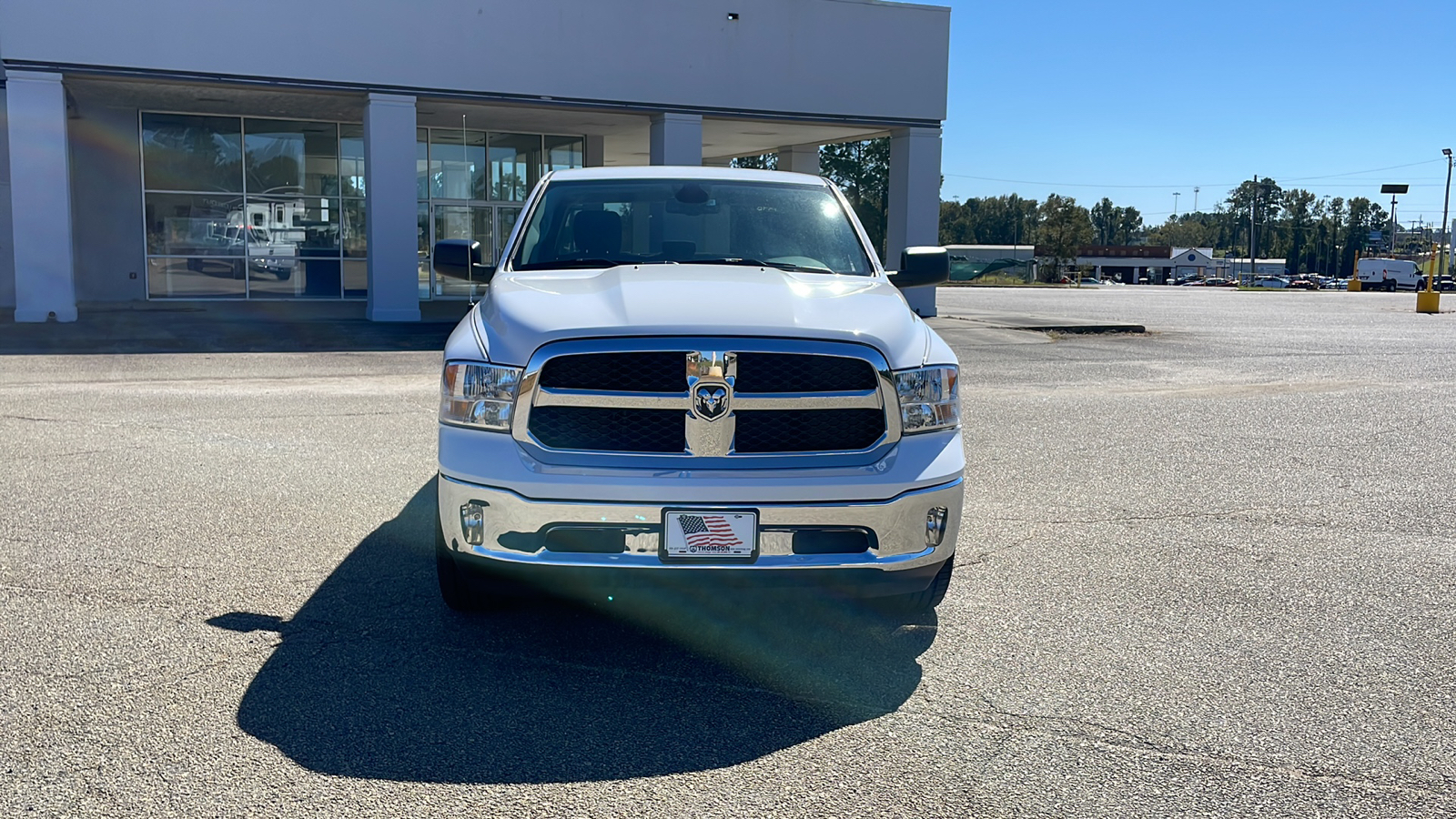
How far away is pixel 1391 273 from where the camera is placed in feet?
246

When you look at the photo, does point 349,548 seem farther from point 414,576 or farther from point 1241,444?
point 1241,444

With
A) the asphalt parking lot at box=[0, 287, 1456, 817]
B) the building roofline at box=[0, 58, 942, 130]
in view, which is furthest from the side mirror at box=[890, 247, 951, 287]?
the building roofline at box=[0, 58, 942, 130]

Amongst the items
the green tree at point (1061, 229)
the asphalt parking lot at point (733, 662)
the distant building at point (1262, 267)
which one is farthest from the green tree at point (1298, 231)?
the asphalt parking lot at point (733, 662)

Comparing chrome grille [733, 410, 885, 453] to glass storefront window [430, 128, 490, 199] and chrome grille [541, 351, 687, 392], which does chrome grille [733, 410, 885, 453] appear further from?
glass storefront window [430, 128, 490, 199]

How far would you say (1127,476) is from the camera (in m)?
7.99

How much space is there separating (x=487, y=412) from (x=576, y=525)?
0.53 meters

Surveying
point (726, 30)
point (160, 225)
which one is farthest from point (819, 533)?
point (160, 225)

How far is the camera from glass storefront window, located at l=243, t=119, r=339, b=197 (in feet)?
82.6

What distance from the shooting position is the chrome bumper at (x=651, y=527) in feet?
13.1

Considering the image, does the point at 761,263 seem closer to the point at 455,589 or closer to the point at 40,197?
the point at 455,589

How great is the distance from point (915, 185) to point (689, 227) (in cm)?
1950

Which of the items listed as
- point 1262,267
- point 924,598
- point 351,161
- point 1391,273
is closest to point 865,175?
point 1391,273

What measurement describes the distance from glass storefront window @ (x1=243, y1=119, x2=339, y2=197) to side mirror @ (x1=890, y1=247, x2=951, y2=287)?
22.1 metres

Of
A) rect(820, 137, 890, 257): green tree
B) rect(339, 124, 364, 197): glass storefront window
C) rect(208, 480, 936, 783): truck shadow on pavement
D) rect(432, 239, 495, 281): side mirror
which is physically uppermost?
rect(820, 137, 890, 257): green tree
